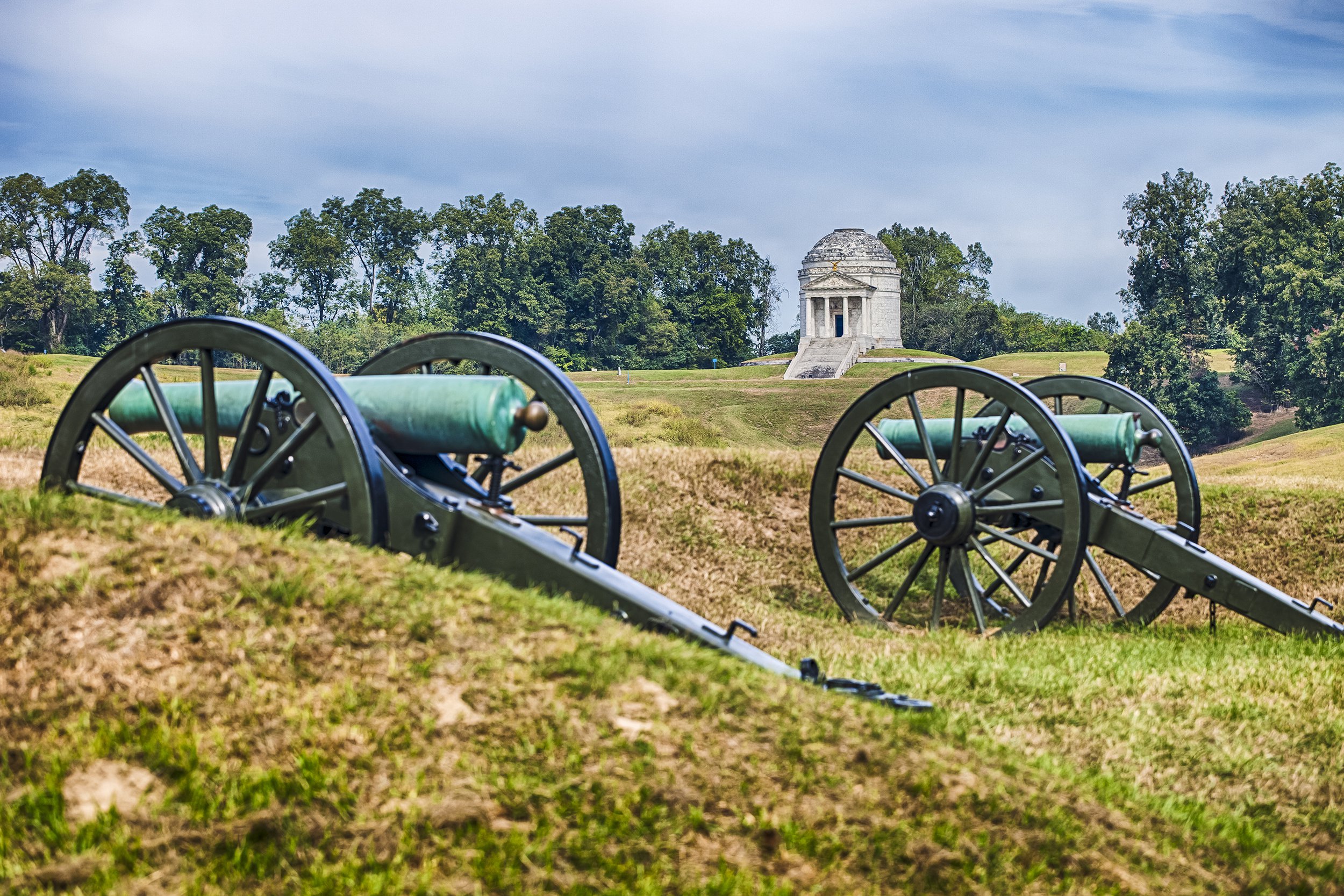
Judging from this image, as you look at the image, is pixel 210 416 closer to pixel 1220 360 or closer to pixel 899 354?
pixel 1220 360

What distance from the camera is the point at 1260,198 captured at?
186ft

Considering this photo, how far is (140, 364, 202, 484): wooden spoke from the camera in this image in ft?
17.8

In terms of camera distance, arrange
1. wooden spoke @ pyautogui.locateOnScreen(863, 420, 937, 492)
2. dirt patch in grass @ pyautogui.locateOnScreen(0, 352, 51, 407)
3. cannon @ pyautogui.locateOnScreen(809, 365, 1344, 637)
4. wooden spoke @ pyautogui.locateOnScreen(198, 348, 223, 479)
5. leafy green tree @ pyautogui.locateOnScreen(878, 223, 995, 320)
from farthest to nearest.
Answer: leafy green tree @ pyautogui.locateOnScreen(878, 223, 995, 320)
dirt patch in grass @ pyautogui.locateOnScreen(0, 352, 51, 407)
wooden spoke @ pyautogui.locateOnScreen(863, 420, 937, 492)
cannon @ pyautogui.locateOnScreen(809, 365, 1344, 637)
wooden spoke @ pyautogui.locateOnScreen(198, 348, 223, 479)

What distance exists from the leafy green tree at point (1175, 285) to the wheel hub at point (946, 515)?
45377 millimetres

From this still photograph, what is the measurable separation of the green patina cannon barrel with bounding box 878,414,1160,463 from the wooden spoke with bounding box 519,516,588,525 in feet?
10.6

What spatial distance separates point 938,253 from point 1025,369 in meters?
38.8

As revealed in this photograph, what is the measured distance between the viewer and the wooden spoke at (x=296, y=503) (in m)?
5.07

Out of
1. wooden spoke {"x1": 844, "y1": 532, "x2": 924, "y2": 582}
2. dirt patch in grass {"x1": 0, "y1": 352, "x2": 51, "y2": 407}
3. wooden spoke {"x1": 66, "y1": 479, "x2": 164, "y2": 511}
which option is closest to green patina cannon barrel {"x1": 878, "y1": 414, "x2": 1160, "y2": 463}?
wooden spoke {"x1": 844, "y1": 532, "x2": 924, "y2": 582}

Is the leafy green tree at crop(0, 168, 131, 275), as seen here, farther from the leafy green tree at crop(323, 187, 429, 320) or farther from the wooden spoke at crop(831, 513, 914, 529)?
the wooden spoke at crop(831, 513, 914, 529)

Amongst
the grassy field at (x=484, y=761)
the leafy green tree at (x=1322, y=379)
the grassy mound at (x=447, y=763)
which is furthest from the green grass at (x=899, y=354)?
the grassy mound at (x=447, y=763)

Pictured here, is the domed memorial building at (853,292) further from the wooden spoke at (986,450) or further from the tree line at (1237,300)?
the wooden spoke at (986,450)

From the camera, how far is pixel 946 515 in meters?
7.73

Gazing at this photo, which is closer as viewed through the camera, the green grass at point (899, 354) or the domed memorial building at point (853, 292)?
the green grass at point (899, 354)

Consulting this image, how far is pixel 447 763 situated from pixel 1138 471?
23.9ft
